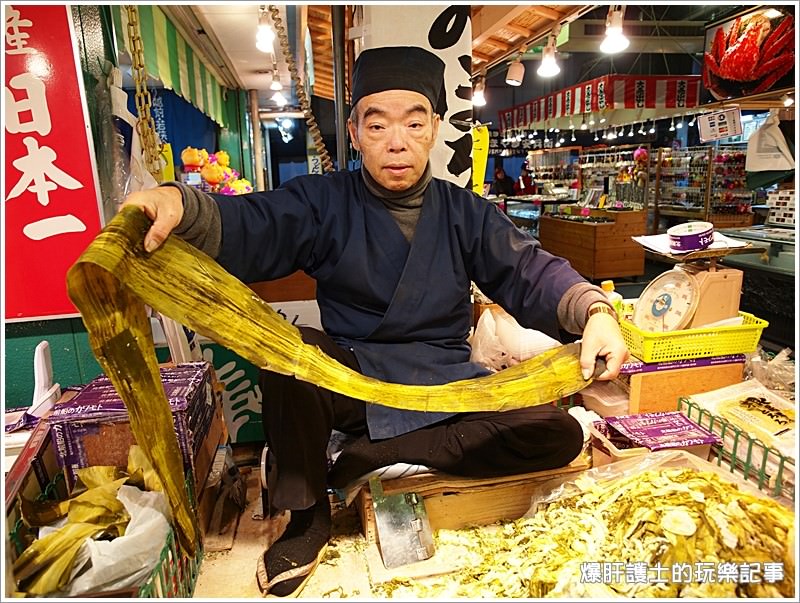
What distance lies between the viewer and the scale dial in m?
2.87

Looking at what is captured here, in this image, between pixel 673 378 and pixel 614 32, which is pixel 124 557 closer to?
pixel 673 378

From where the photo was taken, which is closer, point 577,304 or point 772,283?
point 577,304

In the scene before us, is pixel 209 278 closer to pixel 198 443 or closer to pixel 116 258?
pixel 116 258

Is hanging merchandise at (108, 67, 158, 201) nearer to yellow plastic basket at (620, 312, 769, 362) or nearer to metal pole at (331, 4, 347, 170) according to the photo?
metal pole at (331, 4, 347, 170)

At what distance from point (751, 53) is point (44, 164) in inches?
168

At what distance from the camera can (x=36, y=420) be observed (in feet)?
7.57

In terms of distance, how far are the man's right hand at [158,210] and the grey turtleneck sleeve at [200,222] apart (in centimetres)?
4

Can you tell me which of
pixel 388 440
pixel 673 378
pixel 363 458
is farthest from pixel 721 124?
pixel 363 458

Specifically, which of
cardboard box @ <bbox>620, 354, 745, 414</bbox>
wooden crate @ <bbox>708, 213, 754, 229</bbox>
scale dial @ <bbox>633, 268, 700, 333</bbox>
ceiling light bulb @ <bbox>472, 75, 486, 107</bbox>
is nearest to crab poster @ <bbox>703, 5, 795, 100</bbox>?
scale dial @ <bbox>633, 268, 700, 333</bbox>

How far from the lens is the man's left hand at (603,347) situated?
1.79 meters

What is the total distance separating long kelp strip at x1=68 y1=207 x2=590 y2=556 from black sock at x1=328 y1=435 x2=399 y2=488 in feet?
1.00

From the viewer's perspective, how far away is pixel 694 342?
2.81 meters

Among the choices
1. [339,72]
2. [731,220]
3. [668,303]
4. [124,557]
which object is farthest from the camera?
[731,220]

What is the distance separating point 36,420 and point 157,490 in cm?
85
